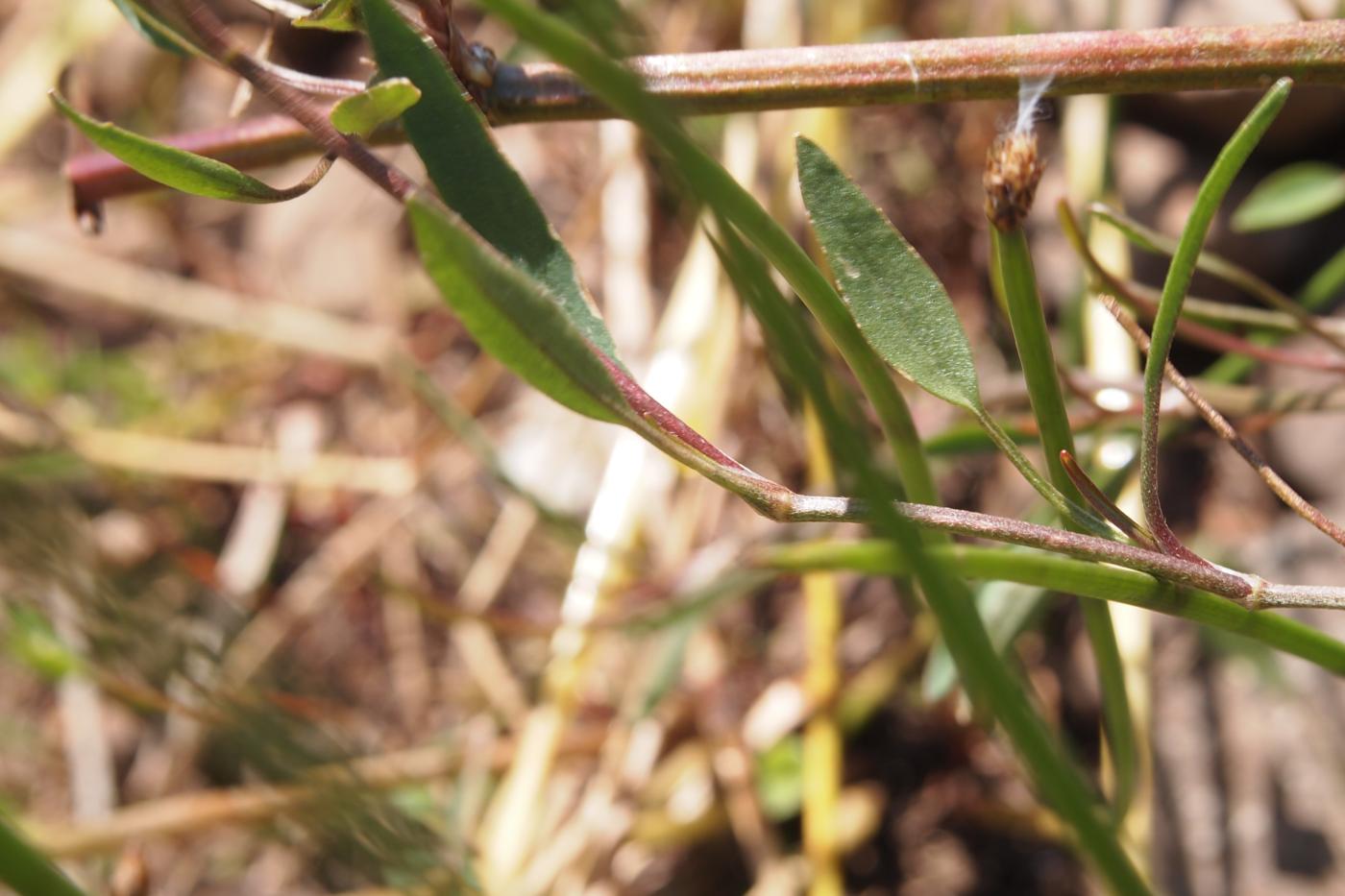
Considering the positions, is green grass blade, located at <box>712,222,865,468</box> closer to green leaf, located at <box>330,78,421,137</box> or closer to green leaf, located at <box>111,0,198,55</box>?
green leaf, located at <box>330,78,421,137</box>

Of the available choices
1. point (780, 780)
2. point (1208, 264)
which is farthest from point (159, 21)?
point (780, 780)

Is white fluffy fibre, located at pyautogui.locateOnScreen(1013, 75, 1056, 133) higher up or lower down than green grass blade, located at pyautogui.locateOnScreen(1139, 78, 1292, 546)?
higher up

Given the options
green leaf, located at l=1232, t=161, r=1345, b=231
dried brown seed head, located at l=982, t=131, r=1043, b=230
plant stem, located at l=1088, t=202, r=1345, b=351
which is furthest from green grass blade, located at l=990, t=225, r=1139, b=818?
green leaf, located at l=1232, t=161, r=1345, b=231

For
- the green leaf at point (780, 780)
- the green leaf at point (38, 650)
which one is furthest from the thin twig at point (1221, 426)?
the green leaf at point (38, 650)

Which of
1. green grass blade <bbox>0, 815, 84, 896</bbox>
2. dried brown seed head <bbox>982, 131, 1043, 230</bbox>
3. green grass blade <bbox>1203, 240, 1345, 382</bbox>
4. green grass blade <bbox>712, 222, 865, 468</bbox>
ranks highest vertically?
green grass blade <bbox>1203, 240, 1345, 382</bbox>

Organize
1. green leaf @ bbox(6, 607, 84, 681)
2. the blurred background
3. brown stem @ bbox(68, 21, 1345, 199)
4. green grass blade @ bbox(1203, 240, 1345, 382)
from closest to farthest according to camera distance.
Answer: brown stem @ bbox(68, 21, 1345, 199) → green grass blade @ bbox(1203, 240, 1345, 382) → the blurred background → green leaf @ bbox(6, 607, 84, 681)

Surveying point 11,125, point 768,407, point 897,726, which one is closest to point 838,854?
point 897,726
